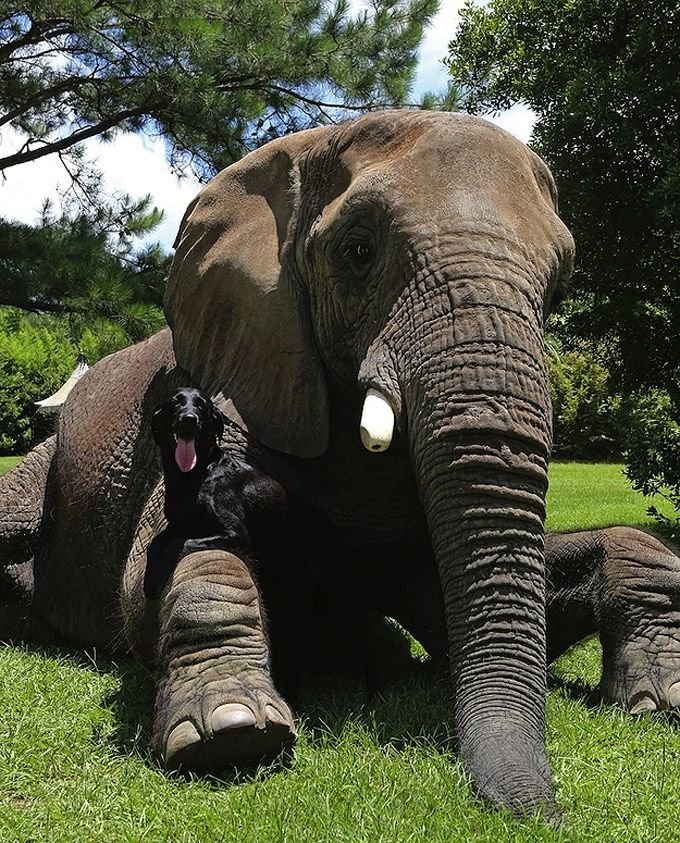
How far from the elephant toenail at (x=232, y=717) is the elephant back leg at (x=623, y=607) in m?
1.63

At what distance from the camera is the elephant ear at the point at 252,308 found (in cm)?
443

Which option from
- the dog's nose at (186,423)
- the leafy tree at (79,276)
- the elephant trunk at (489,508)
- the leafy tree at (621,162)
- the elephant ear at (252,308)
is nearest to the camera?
the elephant trunk at (489,508)

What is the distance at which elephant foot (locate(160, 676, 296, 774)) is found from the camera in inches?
135

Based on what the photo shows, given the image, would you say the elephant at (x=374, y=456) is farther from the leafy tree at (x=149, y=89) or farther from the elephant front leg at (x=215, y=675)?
the leafy tree at (x=149, y=89)

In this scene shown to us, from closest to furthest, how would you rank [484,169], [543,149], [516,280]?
[516,280]
[484,169]
[543,149]

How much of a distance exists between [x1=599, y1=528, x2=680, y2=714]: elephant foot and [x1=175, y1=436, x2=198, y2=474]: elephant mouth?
1.83 meters

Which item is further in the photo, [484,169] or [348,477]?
[348,477]

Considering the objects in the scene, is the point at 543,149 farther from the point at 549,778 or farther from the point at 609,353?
the point at 549,778

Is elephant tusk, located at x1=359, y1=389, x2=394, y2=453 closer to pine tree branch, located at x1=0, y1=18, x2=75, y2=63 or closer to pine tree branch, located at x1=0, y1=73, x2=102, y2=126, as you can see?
pine tree branch, located at x1=0, y1=18, x2=75, y2=63

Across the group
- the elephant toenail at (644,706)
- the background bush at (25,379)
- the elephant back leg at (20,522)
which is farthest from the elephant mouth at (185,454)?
the background bush at (25,379)

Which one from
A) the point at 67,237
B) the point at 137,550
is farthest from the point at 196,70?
the point at 137,550

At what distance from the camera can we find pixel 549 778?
3242 mm

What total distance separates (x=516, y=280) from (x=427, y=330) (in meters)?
0.37

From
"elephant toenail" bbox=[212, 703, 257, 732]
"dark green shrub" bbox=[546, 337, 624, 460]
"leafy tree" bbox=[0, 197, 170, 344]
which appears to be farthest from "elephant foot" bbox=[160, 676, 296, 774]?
"dark green shrub" bbox=[546, 337, 624, 460]
